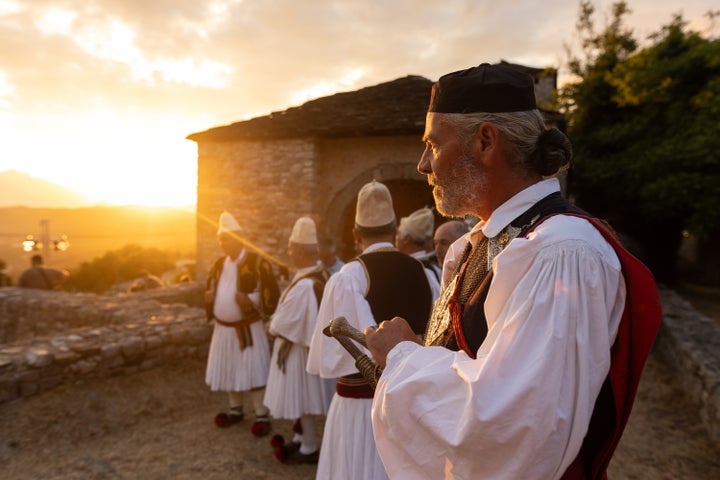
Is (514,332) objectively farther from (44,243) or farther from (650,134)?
(44,243)

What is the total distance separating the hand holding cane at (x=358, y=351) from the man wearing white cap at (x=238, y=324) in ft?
11.6

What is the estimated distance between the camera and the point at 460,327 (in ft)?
3.91

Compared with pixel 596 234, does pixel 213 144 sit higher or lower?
higher

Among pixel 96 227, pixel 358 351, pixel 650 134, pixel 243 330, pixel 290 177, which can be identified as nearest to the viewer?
pixel 358 351

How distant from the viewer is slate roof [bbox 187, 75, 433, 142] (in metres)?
8.41

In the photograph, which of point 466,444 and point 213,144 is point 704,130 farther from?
point 466,444

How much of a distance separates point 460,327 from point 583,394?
35cm

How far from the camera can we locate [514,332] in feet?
3.05

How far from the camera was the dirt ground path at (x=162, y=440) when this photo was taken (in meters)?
3.98

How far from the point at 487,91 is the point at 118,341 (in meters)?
5.87

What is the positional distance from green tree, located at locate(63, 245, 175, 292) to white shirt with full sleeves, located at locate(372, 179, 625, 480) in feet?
68.8

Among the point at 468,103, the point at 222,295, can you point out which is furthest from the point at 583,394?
the point at 222,295

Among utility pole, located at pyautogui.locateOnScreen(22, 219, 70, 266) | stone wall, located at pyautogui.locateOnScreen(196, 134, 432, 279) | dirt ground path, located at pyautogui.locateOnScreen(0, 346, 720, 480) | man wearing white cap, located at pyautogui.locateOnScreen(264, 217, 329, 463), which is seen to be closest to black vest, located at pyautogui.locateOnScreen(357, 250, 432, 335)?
man wearing white cap, located at pyautogui.locateOnScreen(264, 217, 329, 463)

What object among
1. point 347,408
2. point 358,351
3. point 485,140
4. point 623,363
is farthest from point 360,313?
point 623,363
